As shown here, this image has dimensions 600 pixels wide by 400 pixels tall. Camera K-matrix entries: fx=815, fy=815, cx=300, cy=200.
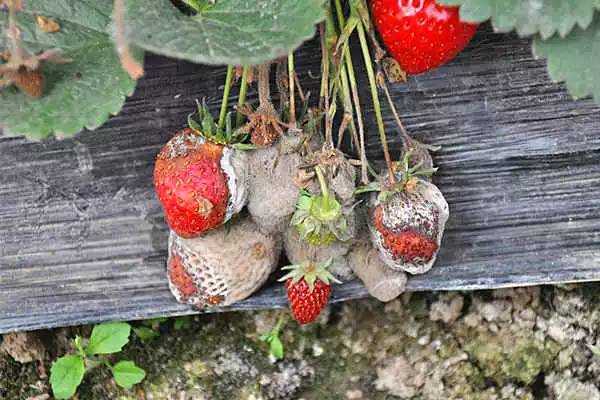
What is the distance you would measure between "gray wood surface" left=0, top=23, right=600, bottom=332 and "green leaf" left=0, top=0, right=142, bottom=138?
0.15 meters

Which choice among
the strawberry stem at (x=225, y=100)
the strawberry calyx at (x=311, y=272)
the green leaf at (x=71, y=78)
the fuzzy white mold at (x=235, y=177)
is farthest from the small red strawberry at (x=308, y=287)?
the green leaf at (x=71, y=78)

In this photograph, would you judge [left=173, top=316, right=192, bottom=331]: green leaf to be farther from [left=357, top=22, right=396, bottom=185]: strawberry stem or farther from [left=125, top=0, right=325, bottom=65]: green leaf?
[left=125, top=0, right=325, bottom=65]: green leaf

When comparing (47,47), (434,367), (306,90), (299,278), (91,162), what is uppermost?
(47,47)

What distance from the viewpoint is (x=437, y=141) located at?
3.80 feet

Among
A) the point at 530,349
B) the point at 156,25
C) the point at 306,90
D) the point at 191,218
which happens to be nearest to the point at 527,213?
the point at 530,349

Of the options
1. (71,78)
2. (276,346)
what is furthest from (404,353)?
(71,78)

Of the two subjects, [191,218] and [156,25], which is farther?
[191,218]

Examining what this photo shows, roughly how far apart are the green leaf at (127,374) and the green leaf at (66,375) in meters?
0.05

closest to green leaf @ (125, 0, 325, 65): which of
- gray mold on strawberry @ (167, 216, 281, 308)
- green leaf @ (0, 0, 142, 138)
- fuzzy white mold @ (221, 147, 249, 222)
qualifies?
green leaf @ (0, 0, 142, 138)

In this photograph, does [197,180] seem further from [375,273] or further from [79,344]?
[79,344]

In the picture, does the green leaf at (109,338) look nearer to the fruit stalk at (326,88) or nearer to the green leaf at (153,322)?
the green leaf at (153,322)

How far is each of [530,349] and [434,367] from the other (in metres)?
0.16

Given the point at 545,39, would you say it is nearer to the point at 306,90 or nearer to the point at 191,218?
the point at 306,90

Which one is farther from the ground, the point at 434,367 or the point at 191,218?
the point at 191,218
